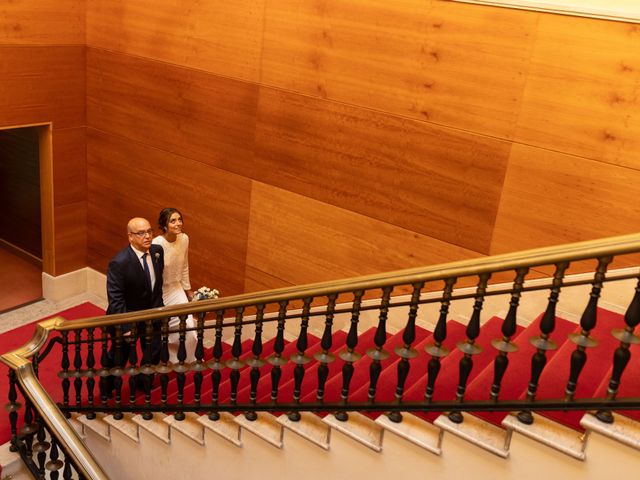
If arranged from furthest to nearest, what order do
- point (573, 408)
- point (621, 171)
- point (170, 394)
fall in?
point (170, 394)
point (621, 171)
point (573, 408)

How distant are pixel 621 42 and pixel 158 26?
4.15 m

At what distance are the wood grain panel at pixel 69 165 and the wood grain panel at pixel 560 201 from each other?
4729mm

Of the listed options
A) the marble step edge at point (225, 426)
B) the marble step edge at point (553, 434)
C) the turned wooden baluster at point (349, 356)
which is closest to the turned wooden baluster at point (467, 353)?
the marble step edge at point (553, 434)

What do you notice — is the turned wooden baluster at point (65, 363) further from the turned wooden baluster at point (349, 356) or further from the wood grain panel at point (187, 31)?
the wood grain panel at point (187, 31)

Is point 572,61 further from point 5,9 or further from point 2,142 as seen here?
point 2,142

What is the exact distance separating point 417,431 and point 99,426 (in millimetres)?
2643

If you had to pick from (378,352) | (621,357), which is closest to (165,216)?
(378,352)

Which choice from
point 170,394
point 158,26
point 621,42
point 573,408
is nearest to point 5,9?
point 158,26

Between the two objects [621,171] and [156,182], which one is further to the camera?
[156,182]

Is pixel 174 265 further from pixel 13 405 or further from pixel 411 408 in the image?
pixel 411 408

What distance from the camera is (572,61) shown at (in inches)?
173

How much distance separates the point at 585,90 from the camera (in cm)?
439

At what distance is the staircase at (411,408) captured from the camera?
289 centimetres

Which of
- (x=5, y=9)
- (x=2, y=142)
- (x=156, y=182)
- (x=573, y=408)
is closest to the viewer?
(x=573, y=408)
